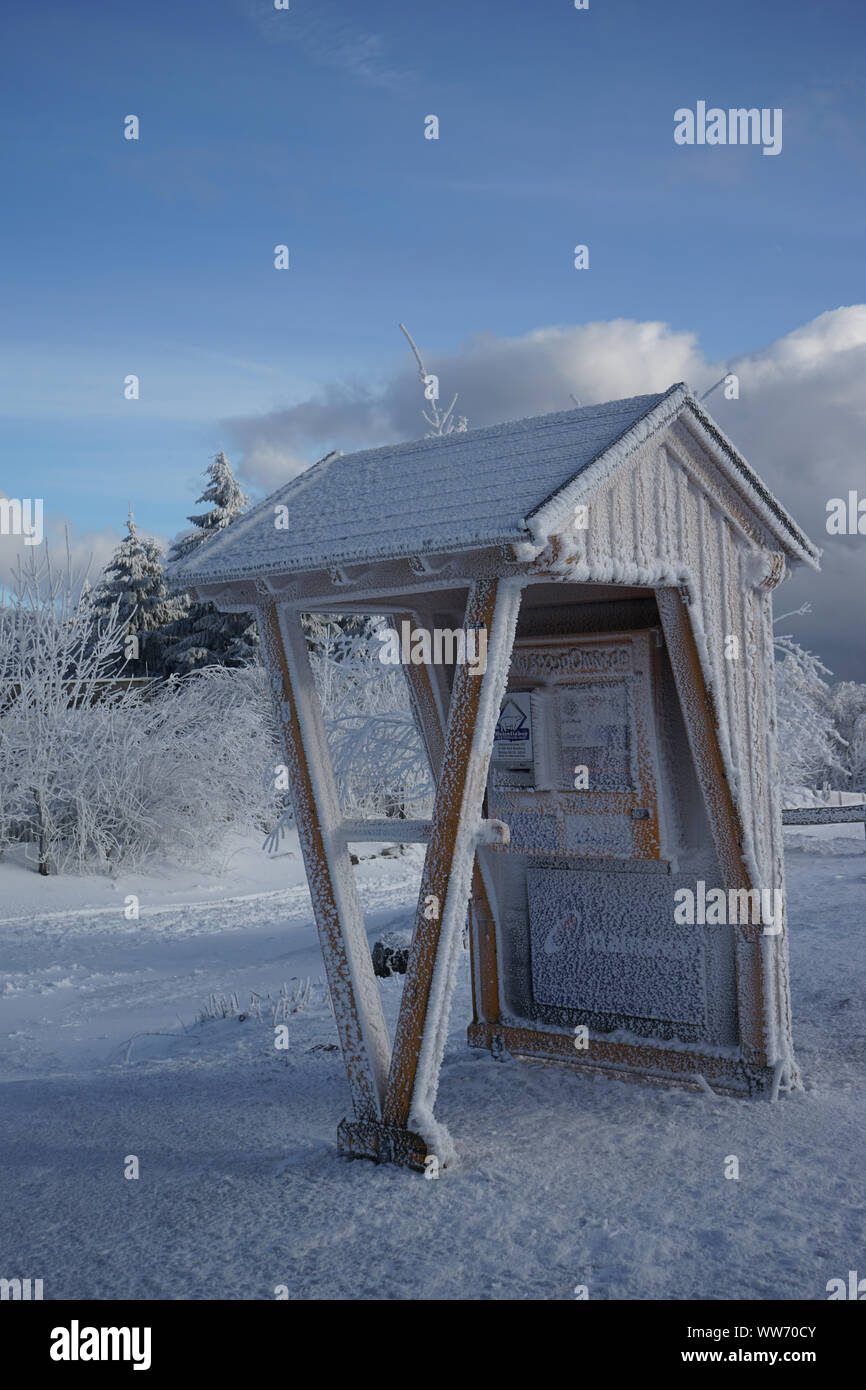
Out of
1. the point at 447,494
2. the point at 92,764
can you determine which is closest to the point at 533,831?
the point at 447,494

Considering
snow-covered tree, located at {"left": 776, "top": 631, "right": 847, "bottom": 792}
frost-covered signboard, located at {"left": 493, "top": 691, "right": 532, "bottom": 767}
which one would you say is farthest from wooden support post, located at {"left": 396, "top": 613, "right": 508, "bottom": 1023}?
snow-covered tree, located at {"left": 776, "top": 631, "right": 847, "bottom": 792}

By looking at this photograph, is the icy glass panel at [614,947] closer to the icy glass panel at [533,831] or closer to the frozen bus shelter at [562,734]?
the frozen bus shelter at [562,734]

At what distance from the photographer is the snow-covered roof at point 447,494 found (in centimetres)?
462

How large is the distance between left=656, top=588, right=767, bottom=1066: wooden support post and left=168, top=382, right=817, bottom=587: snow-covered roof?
82 centimetres

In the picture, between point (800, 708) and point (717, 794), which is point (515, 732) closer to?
point (717, 794)

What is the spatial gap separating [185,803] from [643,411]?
1566 centimetres

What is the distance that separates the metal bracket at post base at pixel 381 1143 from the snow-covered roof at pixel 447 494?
233 cm

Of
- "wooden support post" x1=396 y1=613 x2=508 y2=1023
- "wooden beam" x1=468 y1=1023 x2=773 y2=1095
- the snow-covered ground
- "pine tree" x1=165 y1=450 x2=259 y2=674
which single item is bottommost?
the snow-covered ground

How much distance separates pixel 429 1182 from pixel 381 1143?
32 centimetres

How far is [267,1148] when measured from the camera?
523cm

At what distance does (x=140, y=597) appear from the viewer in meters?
36.2

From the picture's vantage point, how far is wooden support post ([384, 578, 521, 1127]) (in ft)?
15.0

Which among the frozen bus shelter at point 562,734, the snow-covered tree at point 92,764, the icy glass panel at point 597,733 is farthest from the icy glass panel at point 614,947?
the snow-covered tree at point 92,764

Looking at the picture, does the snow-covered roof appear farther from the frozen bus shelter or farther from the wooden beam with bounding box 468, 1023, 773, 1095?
the wooden beam with bounding box 468, 1023, 773, 1095
